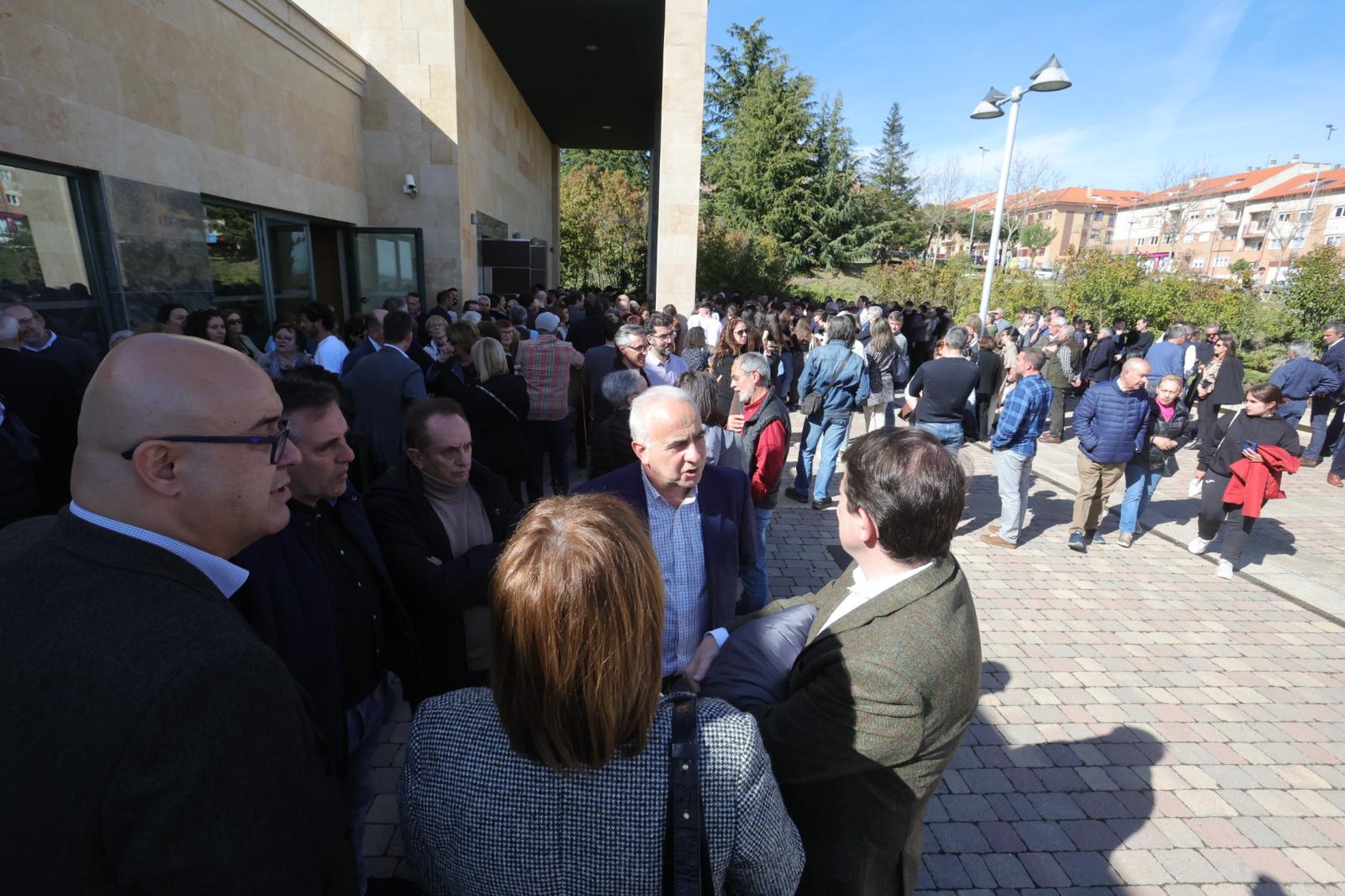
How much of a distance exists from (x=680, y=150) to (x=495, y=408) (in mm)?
9152

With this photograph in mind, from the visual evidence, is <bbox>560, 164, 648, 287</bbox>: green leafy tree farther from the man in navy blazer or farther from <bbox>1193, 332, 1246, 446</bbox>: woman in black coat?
the man in navy blazer

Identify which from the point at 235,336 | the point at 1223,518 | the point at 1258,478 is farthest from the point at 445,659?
the point at 1223,518

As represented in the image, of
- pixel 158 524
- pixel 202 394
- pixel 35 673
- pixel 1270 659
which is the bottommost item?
pixel 1270 659

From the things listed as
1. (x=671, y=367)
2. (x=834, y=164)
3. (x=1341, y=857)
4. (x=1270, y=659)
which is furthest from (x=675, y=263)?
(x=834, y=164)

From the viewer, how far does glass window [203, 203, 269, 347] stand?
748 cm

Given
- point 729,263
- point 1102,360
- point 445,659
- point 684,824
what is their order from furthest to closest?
1. point 729,263
2. point 1102,360
3. point 445,659
4. point 684,824

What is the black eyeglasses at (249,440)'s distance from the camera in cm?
124

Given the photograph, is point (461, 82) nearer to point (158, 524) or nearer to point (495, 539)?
point (495, 539)

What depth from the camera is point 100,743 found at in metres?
0.98

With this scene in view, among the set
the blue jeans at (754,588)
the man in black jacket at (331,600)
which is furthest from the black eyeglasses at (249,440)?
the blue jeans at (754,588)

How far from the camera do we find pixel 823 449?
7352mm

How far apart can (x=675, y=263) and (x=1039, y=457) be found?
7380mm

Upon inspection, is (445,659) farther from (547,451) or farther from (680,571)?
(547,451)

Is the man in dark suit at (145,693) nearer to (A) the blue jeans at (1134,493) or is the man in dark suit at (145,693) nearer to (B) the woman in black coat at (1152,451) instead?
(B) the woman in black coat at (1152,451)
